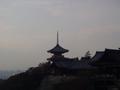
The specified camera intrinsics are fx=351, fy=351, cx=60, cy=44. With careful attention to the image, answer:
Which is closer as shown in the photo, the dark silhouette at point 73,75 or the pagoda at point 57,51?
the dark silhouette at point 73,75

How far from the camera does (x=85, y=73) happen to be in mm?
49438

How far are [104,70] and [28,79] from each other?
16550mm

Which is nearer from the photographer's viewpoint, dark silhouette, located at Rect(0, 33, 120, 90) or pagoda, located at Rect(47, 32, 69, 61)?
dark silhouette, located at Rect(0, 33, 120, 90)

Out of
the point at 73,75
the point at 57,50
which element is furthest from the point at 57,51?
the point at 73,75

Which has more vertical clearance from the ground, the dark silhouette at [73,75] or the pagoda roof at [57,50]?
the pagoda roof at [57,50]

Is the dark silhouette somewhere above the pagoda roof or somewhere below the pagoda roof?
below

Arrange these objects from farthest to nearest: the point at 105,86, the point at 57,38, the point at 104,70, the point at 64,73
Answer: the point at 57,38
the point at 64,73
the point at 104,70
the point at 105,86

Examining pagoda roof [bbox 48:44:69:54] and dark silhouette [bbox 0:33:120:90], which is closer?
dark silhouette [bbox 0:33:120:90]

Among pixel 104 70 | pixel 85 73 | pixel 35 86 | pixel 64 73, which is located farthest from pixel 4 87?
pixel 104 70

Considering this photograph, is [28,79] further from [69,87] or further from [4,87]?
[69,87]

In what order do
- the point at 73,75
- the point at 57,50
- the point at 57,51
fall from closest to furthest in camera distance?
the point at 73,75, the point at 57,51, the point at 57,50

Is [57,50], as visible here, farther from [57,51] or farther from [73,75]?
[73,75]

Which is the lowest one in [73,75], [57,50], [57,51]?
[73,75]

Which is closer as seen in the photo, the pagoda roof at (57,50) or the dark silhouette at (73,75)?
the dark silhouette at (73,75)
